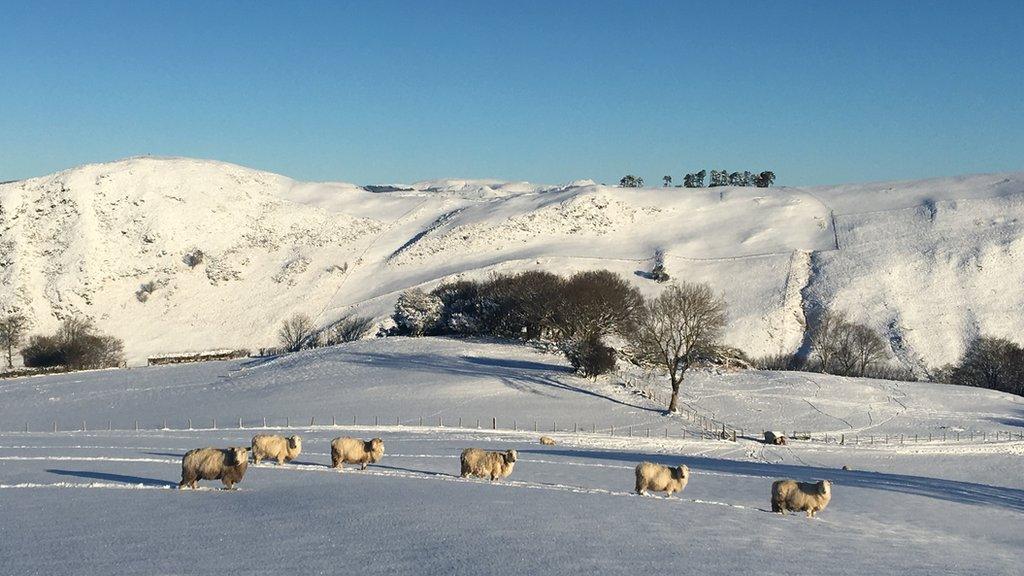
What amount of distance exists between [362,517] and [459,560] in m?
4.16

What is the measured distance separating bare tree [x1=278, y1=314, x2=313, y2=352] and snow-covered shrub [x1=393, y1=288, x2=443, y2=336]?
19943 millimetres

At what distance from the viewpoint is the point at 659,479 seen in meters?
24.2

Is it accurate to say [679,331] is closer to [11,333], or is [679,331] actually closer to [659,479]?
[659,479]

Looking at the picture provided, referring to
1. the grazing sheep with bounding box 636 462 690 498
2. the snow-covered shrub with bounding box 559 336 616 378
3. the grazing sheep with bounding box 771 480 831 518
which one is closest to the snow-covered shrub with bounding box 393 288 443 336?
the snow-covered shrub with bounding box 559 336 616 378

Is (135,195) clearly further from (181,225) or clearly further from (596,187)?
(596,187)

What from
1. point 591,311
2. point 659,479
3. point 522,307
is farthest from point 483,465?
point 522,307

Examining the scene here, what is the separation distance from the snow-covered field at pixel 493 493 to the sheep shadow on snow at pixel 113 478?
76 millimetres

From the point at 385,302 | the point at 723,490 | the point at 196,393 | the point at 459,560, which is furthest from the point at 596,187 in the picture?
the point at 459,560

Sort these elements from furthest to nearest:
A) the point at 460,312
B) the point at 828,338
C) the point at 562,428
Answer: the point at 828,338, the point at 460,312, the point at 562,428

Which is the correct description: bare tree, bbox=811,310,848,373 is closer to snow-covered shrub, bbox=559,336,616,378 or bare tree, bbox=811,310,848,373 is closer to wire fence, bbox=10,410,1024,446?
snow-covered shrub, bbox=559,336,616,378

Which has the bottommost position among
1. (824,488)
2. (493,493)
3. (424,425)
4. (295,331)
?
(424,425)

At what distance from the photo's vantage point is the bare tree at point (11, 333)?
4208 inches

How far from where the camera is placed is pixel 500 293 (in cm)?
8538

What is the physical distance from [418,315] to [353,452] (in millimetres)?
60101
